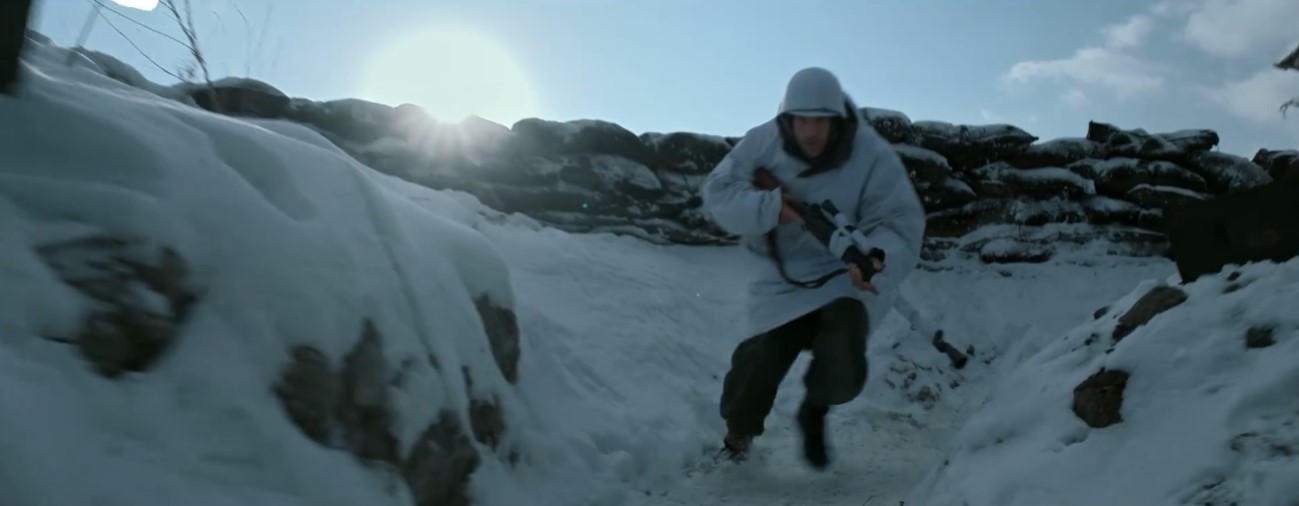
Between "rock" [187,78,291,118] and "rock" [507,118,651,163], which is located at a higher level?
"rock" [507,118,651,163]

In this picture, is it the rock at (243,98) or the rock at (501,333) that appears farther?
the rock at (243,98)

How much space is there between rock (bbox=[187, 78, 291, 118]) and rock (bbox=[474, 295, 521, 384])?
441 centimetres

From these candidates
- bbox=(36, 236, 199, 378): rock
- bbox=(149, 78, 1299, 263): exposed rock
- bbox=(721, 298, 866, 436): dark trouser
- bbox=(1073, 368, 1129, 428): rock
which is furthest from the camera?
bbox=(149, 78, 1299, 263): exposed rock

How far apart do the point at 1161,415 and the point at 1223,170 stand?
26.3ft

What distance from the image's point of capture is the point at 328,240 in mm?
2250

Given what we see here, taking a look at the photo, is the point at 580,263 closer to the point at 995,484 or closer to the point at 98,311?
the point at 995,484

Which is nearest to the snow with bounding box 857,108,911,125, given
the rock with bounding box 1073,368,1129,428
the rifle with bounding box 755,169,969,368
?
the rifle with bounding box 755,169,969,368

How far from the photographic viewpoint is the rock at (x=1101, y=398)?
2.35m

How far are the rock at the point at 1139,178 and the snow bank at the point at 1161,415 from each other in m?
6.41

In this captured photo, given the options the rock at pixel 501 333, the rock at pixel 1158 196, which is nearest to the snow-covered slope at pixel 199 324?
the rock at pixel 501 333

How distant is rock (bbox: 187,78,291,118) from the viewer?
6816mm

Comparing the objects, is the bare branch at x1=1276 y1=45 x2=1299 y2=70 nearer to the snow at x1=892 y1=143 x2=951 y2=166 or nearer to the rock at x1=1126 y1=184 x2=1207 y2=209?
the rock at x1=1126 y1=184 x2=1207 y2=209

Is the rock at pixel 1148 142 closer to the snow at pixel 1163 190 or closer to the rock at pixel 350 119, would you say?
the snow at pixel 1163 190

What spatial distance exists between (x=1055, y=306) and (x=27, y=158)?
748 centimetres
